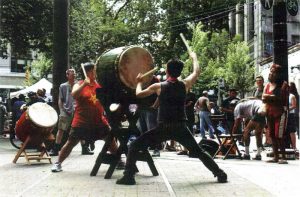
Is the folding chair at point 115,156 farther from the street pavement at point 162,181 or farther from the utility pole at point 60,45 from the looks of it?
the utility pole at point 60,45

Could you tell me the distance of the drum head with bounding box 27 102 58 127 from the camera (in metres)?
10.8

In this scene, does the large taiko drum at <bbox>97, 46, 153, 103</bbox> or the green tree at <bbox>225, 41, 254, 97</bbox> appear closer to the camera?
the large taiko drum at <bbox>97, 46, 153, 103</bbox>

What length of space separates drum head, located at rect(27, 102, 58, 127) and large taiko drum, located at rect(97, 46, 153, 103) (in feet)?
8.11

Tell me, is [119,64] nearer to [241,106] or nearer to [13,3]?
[241,106]

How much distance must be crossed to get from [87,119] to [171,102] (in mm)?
1918

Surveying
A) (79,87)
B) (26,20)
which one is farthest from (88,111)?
(26,20)

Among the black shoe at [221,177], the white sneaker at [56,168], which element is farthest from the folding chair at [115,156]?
the black shoe at [221,177]

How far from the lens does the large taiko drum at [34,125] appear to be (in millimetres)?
10828

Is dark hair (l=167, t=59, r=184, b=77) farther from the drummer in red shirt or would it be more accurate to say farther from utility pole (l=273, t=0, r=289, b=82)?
utility pole (l=273, t=0, r=289, b=82)

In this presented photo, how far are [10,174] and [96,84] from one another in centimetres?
200

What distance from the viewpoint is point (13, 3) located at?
2222 centimetres

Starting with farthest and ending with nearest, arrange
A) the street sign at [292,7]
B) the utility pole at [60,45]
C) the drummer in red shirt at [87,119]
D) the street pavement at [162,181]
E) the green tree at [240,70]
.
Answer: the green tree at [240,70] → the street sign at [292,7] → the utility pole at [60,45] → the drummer in red shirt at [87,119] → the street pavement at [162,181]

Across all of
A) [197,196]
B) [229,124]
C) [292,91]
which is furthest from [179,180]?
[229,124]

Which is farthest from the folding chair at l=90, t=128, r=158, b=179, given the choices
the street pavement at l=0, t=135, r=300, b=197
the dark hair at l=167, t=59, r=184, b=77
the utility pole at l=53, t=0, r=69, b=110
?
the utility pole at l=53, t=0, r=69, b=110
